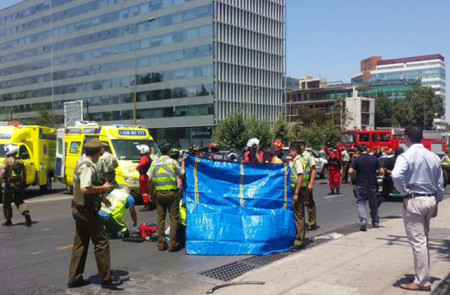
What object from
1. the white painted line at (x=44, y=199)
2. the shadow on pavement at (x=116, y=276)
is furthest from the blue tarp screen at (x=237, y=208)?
the white painted line at (x=44, y=199)

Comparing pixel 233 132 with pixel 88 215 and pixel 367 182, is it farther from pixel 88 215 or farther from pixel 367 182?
pixel 88 215

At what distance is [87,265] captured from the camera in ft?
22.9

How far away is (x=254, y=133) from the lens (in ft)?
166

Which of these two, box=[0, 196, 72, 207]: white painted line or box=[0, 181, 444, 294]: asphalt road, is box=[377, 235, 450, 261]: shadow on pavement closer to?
box=[0, 181, 444, 294]: asphalt road

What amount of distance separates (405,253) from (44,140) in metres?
14.8

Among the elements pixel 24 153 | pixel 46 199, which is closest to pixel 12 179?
pixel 46 199

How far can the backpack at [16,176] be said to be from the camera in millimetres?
10289

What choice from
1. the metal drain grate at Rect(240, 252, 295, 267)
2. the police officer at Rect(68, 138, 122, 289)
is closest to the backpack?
the police officer at Rect(68, 138, 122, 289)

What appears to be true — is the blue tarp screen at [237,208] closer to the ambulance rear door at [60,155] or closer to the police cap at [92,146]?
the police cap at [92,146]

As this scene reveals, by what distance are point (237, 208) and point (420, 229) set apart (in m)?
3.10

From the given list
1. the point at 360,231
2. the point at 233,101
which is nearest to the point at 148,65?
the point at 233,101

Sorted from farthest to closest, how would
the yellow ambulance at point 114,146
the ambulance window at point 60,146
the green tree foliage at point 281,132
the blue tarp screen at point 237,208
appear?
the green tree foliage at point 281,132
the ambulance window at point 60,146
the yellow ambulance at point 114,146
the blue tarp screen at point 237,208

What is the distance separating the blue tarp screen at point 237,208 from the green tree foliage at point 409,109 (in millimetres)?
94609

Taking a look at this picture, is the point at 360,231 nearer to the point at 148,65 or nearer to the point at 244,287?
the point at 244,287
